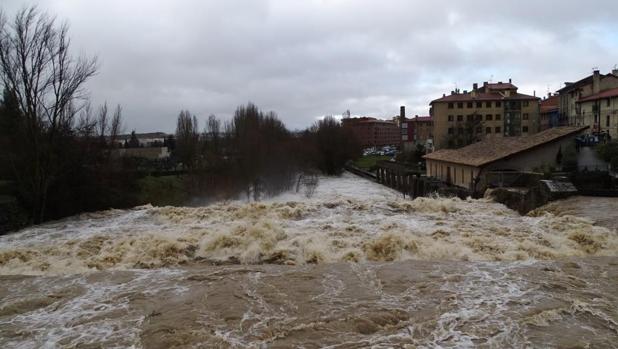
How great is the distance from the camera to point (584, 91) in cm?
5509

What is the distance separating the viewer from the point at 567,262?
1020cm

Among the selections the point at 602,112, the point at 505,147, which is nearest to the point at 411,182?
the point at 505,147

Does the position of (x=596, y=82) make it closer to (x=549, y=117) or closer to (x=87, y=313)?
(x=549, y=117)

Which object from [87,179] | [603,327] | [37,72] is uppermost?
[37,72]

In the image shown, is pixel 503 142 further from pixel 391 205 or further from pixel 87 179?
pixel 87 179

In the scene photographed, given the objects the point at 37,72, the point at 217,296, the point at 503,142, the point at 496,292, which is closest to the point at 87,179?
the point at 37,72

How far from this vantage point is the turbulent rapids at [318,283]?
6.54 m

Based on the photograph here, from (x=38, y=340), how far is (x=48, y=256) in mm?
6493

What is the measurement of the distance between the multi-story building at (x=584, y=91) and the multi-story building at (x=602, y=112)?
1.41ft

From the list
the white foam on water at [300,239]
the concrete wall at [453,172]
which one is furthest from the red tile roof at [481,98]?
the white foam on water at [300,239]

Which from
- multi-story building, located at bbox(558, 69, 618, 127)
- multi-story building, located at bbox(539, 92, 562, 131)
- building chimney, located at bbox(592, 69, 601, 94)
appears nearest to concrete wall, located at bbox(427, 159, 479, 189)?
multi-story building, located at bbox(558, 69, 618, 127)

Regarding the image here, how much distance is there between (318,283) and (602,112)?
49.3m

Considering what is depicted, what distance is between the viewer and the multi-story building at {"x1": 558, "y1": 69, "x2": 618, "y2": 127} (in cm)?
5300

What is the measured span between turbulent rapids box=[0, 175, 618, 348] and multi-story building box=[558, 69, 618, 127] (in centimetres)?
4399
